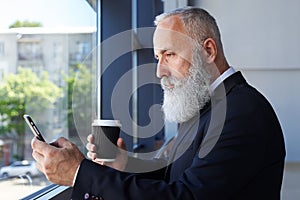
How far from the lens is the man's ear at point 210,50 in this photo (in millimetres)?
1226

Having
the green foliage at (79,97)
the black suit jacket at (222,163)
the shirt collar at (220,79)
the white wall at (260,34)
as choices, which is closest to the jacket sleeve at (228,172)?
the black suit jacket at (222,163)

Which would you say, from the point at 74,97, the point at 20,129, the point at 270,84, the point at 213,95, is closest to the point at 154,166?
the point at 213,95

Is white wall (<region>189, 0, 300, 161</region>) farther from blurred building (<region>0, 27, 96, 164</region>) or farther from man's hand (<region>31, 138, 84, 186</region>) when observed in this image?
man's hand (<region>31, 138, 84, 186</region>)

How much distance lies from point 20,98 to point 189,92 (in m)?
0.49

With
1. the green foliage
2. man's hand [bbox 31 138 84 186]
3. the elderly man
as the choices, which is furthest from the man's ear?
the green foliage

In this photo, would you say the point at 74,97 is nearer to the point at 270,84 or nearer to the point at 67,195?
the point at 67,195

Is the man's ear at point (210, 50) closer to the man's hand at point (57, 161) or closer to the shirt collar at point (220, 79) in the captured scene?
the shirt collar at point (220, 79)

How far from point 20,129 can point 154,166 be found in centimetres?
40

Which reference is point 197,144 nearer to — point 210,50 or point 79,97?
point 210,50

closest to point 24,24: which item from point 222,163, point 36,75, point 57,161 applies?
point 36,75

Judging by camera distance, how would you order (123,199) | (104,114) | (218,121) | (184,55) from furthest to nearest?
(104,114)
(184,55)
(218,121)
(123,199)

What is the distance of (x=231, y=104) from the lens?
3.69ft

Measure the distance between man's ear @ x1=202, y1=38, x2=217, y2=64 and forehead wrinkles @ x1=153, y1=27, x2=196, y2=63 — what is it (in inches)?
1.4

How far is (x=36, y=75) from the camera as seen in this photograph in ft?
4.97
